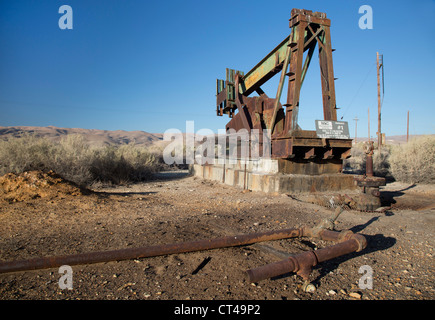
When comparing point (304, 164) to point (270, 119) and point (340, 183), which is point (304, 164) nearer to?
point (340, 183)

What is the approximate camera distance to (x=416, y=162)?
961cm

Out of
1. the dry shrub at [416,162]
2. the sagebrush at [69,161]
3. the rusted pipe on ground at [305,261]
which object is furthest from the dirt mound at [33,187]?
the dry shrub at [416,162]

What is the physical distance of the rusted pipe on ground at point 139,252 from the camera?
2.16 m

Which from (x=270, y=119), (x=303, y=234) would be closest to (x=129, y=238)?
(x=303, y=234)

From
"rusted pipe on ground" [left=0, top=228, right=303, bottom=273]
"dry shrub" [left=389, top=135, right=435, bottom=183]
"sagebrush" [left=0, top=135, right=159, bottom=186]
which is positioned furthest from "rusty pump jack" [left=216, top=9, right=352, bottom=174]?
"sagebrush" [left=0, top=135, right=159, bottom=186]

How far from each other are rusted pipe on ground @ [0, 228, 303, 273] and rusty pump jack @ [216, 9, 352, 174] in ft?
11.9

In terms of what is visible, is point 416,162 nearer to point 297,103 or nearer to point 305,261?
point 297,103

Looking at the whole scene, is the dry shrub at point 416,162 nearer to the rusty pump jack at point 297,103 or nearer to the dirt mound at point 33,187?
the rusty pump jack at point 297,103

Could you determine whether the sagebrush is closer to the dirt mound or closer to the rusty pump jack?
the dirt mound

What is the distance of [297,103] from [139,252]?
5328mm

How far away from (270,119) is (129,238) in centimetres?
547

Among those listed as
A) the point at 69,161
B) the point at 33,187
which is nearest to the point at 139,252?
the point at 33,187

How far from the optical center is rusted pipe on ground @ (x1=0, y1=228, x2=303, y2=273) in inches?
84.9
